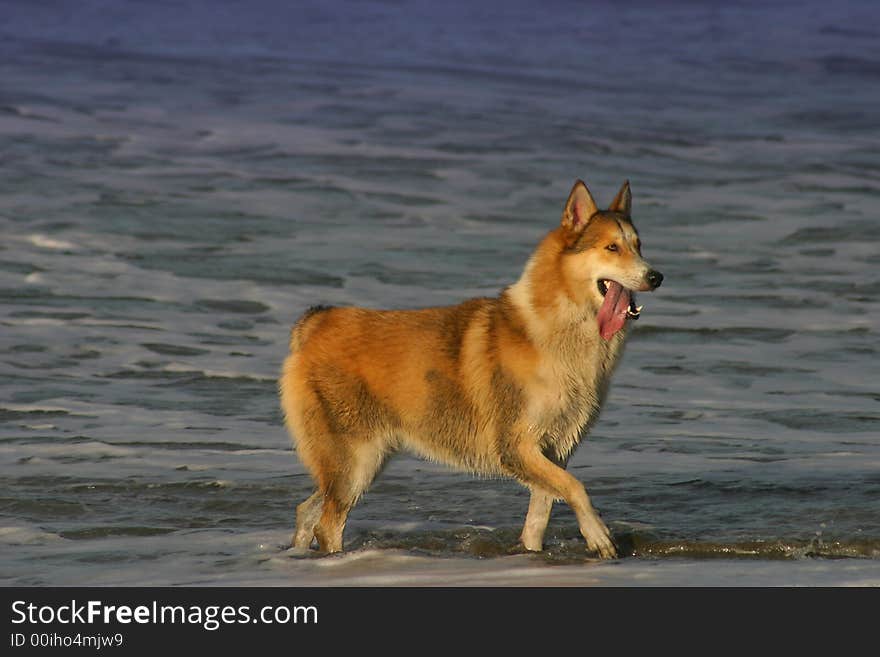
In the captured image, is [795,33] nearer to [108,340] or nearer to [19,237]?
[19,237]

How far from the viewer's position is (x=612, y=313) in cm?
938

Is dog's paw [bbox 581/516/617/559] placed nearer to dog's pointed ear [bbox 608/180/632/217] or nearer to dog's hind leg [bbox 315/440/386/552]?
dog's hind leg [bbox 315/440/386/552]

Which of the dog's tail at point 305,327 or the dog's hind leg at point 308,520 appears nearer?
the dog's hind leg at point 308,520

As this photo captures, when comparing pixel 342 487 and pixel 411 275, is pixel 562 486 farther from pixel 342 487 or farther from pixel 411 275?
pixel 411 275

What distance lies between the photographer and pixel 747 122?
31438 mm

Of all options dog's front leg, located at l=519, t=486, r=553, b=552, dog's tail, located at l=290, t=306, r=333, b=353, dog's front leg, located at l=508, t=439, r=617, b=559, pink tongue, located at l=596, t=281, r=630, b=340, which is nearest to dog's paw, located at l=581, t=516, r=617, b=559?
dog's front leg, located at l=508, t=439, r=617, b=559

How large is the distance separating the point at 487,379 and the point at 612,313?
2.69 feet

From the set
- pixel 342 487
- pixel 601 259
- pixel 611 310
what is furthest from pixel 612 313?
pixel 342 487

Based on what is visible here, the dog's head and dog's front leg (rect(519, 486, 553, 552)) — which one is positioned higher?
the dog's head

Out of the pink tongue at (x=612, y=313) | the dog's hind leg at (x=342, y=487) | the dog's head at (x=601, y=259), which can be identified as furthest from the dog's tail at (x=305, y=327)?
the pink tongue at (x=612, y=313)

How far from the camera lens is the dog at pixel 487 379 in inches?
368

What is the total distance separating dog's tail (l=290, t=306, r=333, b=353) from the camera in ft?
32.3

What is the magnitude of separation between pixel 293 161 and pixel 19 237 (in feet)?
22.7

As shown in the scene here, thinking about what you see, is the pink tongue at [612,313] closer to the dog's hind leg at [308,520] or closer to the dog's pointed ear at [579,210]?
the dog's pointed ear at [579,210]
